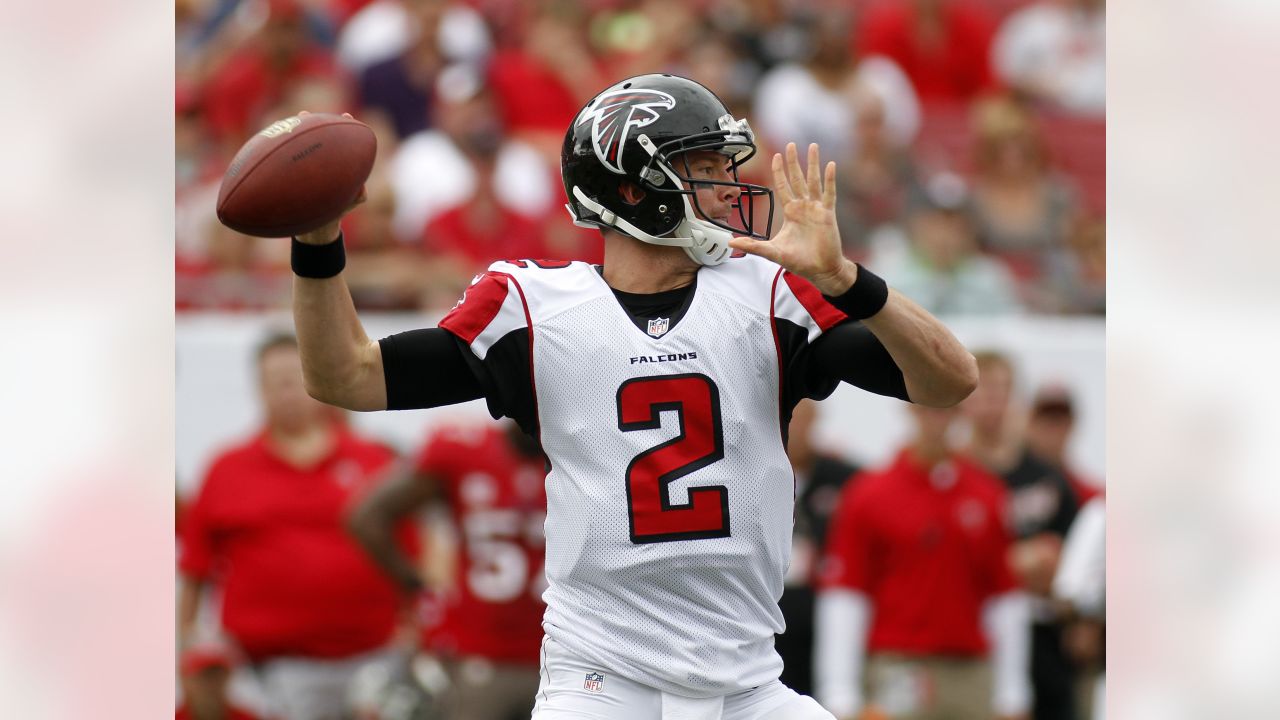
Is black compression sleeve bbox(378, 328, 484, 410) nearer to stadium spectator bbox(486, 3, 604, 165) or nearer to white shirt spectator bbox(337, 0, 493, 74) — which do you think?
stadium spectator bbox(486, 3, 604, 165)

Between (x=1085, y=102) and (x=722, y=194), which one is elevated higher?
(x=1085, y=102)

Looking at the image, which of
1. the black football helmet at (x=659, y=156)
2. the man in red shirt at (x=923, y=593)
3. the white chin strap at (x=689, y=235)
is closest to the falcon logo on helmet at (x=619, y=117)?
the black football helmet at (x=659, y=156)

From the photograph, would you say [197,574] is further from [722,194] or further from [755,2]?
[755,2]

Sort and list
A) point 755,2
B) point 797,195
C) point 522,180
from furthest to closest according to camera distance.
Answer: point 755,2 → point 522,180 → point 797,195

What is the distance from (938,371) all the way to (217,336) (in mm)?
5245

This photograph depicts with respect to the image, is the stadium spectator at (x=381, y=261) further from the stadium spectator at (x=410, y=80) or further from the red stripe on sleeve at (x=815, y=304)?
the red stripe on sleeve at (x=815, y=304)

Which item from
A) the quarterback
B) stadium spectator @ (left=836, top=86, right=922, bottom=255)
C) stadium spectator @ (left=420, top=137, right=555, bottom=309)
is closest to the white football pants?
the quarterback

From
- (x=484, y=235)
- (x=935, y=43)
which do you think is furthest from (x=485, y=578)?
(x=935, y=43)

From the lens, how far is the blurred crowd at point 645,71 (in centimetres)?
927

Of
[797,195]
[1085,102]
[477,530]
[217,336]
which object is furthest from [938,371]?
[1085,102]

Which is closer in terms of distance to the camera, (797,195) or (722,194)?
(797,195)

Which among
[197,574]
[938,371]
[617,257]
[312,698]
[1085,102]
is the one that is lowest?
[312,698]

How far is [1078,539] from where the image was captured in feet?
26.9

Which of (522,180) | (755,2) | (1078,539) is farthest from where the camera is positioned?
(755,2)
